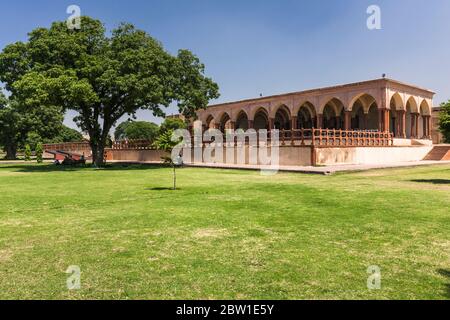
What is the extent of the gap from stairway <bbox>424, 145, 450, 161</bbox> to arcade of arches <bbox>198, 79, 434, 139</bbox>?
86.2 inches

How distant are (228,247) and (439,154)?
2979cm

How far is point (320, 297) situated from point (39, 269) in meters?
3.15

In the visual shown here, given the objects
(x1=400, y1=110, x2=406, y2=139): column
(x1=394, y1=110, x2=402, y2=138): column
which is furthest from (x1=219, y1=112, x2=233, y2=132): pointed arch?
(x1=400, y1=110, x2=406, y2=139): column

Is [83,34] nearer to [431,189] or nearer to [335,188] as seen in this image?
[335,188]

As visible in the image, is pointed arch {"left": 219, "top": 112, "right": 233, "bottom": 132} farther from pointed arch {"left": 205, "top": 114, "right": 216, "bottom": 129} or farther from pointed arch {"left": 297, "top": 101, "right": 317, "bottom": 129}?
pointed arch {"left": 297, "top": 101, "right": 317, "bottom": 129}

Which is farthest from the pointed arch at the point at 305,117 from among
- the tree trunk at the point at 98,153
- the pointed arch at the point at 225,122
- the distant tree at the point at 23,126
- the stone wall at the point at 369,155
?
the distant tree at the point at 23,126

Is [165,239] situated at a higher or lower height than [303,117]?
lower

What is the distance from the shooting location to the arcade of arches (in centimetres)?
2762

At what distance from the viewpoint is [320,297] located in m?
3.55

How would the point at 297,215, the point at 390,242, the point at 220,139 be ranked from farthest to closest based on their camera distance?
the point at 220,139 → the point at 297,215 → the point at 390,242

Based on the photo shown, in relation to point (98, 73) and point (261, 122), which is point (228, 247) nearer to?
point (98, 73)
